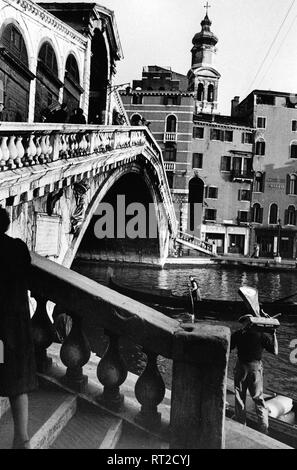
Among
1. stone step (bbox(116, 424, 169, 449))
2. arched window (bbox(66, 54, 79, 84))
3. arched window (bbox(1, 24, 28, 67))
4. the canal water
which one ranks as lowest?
the canal water

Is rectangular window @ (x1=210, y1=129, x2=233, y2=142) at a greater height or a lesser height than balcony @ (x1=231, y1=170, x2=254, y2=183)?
greater

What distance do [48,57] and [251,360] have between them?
928cm

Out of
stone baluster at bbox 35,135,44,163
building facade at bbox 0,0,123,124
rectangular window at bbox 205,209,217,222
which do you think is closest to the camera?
stone baluster at bbox 35,135,44,163

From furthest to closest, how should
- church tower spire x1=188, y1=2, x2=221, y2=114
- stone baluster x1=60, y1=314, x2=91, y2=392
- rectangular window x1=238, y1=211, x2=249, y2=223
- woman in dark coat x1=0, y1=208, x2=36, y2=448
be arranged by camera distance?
church tower spire x1=188, y1=2, x2=221, y2=114
rectangular window x1=238, y1=211, x2=249, y2=223
stone baluster x1=60, y1=314, x2=91, y2=392
woman in dark coat x1=0, y1=208, x2=36, y2=448

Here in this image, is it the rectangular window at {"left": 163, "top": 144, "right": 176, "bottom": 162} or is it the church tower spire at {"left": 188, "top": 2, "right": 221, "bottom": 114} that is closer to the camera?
the rectangular window at {"left": 163, "top": 144, "right": 176, "bottom": 162}

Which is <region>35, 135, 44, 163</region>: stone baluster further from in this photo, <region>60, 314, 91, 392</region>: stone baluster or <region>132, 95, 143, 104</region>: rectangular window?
<region>132, 95, 143, 104</region>: rectangular window

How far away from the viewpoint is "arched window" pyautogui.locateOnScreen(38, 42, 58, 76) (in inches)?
414

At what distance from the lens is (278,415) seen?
5.27 metres

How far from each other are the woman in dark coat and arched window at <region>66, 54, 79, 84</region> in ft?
36.8

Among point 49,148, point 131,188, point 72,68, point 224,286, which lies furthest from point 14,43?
point 224,286

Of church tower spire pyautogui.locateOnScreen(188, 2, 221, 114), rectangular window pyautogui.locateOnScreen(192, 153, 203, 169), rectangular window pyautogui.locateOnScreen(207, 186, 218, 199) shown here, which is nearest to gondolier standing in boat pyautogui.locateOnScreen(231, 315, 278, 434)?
rectangular window pyautogui.locateOnScreen(207, 186, 218, 199)

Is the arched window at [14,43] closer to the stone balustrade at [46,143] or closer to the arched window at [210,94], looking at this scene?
the stone balustrade at [46,143]

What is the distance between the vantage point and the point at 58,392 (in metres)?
2.39

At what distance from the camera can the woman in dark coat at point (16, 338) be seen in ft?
6.38
